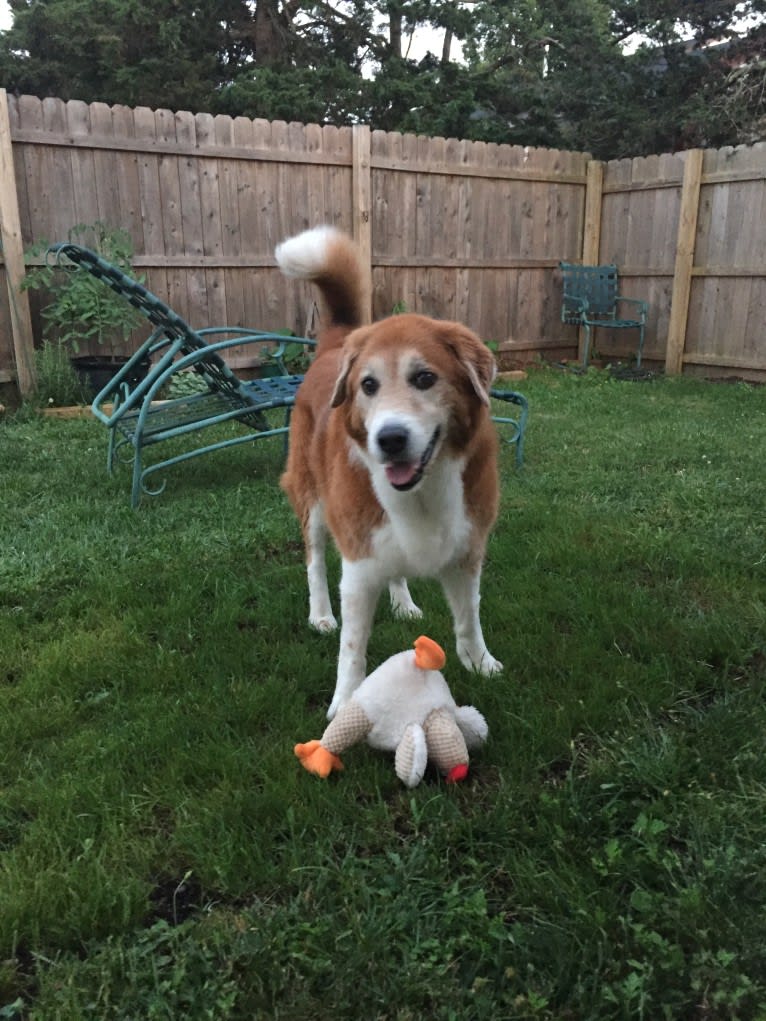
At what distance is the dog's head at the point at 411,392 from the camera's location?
1958 mm

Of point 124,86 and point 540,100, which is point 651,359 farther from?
point 124,86

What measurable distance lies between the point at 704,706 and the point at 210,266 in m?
6.47

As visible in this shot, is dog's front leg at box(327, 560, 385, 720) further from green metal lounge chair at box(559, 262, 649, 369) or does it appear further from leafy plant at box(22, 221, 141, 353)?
green metal lounge chair at box(559, 262, 649, 369)

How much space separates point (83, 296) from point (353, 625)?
535 centimetres

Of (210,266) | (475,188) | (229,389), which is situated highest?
(475,188)

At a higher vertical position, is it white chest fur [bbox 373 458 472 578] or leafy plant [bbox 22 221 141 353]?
leafy plant [bbox 22 221 141 353]

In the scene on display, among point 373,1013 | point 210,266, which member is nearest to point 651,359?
point 210,266

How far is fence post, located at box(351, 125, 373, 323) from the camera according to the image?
798 centimetres

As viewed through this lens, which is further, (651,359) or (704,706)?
(651,359)

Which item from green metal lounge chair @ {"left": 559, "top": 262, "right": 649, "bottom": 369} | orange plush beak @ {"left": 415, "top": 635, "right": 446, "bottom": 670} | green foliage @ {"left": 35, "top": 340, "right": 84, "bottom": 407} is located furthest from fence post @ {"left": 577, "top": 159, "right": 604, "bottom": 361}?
orange plush beak @ {"left": 415, "top": 635, "right": 446, "bottom": 670}

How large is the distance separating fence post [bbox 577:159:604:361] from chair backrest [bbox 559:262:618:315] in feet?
1.45

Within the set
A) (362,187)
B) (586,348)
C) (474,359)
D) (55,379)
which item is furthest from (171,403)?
(586,348)

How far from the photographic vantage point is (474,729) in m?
2.09

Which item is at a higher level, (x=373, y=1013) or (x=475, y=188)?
(x=475, y=188)
